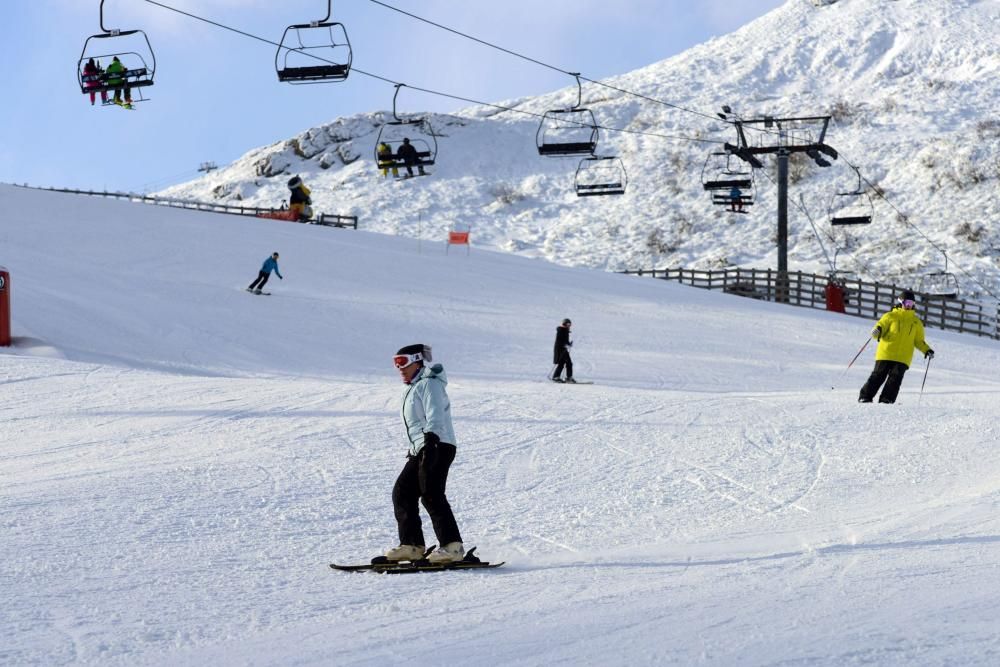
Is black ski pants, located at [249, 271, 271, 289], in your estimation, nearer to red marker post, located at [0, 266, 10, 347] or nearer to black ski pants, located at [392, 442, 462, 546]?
red marker post, located at [0, 266, 10, 347]

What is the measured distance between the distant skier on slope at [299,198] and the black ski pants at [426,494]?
30.1 m

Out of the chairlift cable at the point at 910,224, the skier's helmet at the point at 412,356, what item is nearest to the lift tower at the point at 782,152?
the chairlift cable at the point at 910,224

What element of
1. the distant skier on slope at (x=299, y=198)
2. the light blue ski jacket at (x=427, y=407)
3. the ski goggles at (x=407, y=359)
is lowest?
the light blue ski jacket at (x=427, y=407)

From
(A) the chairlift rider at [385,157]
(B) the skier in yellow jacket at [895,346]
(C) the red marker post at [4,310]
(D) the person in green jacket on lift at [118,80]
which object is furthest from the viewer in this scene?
(A) the chairlift rider at [385,157]

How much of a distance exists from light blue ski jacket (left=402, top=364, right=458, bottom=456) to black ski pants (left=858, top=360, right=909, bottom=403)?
26.9 feet

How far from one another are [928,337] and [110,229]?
21.7 metres

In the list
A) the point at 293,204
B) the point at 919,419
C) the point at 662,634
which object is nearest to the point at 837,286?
the point at 293,204

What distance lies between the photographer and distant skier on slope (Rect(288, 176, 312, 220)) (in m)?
37.3

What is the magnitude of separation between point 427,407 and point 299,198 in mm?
33374

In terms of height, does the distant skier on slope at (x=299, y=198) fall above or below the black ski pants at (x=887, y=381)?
above

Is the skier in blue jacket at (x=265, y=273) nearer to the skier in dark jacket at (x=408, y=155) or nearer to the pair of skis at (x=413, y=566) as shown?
the skier in dark jacket at (x=408, y=155)

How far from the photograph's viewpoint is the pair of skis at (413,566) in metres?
6.71

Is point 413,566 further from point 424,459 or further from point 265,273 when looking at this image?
point 265,273

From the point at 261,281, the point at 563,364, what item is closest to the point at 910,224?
the point at 261,281
